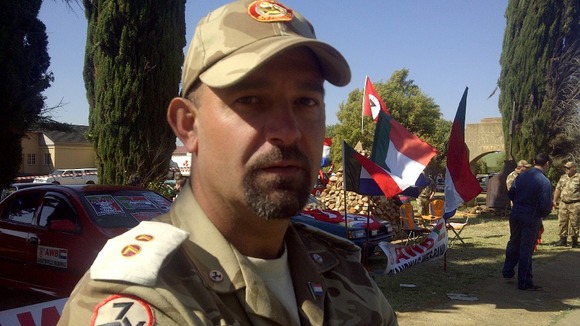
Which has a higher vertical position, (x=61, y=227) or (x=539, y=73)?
(x=539, y=73)

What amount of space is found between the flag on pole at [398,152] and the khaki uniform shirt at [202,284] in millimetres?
5751

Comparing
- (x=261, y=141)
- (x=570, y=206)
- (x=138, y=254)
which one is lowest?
(x=570, y=206)

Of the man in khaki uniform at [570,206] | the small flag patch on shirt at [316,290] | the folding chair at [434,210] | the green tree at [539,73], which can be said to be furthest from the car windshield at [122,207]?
the green tree at [539,73]

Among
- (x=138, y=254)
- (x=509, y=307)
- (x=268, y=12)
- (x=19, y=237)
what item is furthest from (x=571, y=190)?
(x=138, y=254)

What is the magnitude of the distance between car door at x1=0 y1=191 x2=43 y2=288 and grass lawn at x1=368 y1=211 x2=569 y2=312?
446cm

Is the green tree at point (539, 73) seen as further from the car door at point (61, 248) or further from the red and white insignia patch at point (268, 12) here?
the red and white insignia patch at point (268, 12)

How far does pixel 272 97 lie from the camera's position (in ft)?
4.25

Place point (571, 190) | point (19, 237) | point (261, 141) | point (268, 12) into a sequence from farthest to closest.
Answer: point (571, 190), point (19, 237), point (268, 12), point (261, 141)

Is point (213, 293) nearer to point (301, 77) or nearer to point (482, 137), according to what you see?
point (301, 77)

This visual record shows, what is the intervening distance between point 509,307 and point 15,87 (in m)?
7.90

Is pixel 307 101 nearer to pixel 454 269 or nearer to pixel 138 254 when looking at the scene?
pixel 138 254

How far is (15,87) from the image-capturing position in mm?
8094

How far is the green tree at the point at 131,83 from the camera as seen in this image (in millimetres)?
10656

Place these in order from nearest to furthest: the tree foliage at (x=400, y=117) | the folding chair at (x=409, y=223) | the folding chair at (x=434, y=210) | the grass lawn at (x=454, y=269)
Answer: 1. the grass lawn at (x=454, y=269)
2. the folding chair at (x=409, y=223)
3. the folding chair at (x=434, y=210)
4. the tree foliage at (x=400, y=117)
